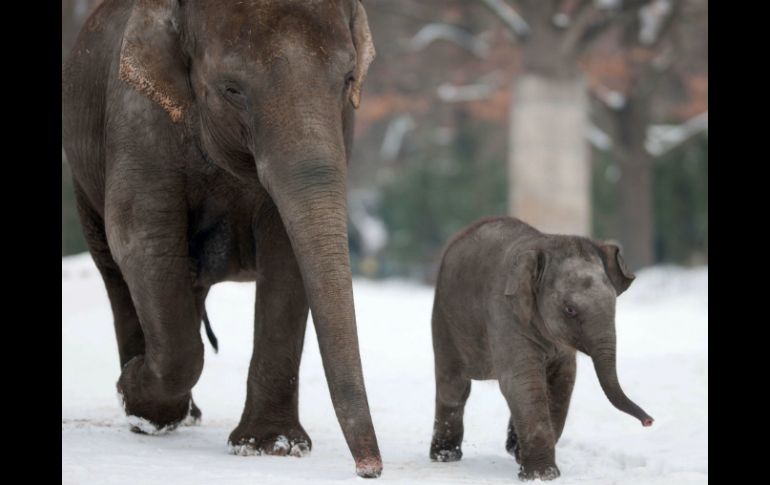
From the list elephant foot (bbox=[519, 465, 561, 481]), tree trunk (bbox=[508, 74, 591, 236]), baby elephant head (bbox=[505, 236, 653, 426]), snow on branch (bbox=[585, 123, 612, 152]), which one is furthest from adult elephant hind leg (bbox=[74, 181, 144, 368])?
snow on branch (bbox=[585, 123, 612, 152])

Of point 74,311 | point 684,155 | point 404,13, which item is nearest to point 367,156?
point 684,155

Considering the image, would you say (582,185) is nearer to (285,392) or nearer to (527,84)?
(527,84)

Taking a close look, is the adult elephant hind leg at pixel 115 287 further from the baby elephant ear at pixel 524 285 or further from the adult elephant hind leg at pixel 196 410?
the baby elephant ear at pixel 524 285

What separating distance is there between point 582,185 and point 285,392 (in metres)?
16.0

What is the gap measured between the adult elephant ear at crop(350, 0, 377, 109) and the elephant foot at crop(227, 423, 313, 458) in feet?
6.56

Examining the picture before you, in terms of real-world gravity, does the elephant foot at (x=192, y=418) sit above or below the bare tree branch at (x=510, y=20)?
below

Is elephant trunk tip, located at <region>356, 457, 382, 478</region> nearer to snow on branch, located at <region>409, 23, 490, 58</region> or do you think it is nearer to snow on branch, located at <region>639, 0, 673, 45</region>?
snow on branch, located at <region>639, 0, 673, 45</region>

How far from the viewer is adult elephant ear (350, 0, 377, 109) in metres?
7.07

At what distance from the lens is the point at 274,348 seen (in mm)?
7973

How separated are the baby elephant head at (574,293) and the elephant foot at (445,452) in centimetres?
116

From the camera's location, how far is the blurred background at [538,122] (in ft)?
76.1

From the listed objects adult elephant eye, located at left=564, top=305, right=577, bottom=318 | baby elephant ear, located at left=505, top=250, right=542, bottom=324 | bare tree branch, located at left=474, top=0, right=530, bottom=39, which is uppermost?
bare tree branch, located at left=474, top=0, right=530, bottom=39

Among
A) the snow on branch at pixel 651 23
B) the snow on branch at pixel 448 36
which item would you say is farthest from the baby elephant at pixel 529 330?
the snow on branch at pixel 448 36

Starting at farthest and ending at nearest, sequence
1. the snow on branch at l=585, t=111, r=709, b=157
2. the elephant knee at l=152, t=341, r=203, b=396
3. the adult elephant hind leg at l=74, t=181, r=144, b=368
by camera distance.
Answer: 1. the snow on branch at l=585, t=111, r=709, b=157
2. the adult elephant hind leg at l=74, t=181, r=144, b=368
3. the elephant knee at l=152, t=341, r=203, b=396
